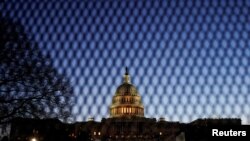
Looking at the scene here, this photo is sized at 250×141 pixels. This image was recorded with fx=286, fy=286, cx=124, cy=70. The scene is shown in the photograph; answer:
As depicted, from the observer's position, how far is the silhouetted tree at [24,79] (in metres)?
6.77

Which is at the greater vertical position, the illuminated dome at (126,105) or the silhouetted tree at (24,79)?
the illuminated dome at (126,105)

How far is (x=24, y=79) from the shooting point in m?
7.82

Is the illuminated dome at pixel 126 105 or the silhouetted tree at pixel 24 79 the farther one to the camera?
the illuminated dome at pixel 126 105

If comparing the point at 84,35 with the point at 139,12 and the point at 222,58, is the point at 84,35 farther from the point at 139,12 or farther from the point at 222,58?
the point at 222,58

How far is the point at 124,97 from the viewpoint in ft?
203

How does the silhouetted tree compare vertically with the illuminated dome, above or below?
below

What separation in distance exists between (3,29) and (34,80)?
5.43 ft

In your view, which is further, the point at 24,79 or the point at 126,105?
the point at 126,105

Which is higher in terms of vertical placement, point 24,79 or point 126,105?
point 126,105

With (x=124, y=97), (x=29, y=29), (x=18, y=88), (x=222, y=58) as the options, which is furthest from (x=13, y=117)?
(x=124, y=97)

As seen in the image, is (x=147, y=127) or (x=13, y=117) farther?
(x=147, y=127)

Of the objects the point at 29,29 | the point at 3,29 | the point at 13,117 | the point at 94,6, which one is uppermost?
the point at 3,29

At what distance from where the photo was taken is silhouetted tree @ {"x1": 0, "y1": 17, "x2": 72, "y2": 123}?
6766mm

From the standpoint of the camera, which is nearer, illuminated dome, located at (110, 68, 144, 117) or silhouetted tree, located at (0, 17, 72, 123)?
silhouetted tree, located at (0, 17, 72, 123)
